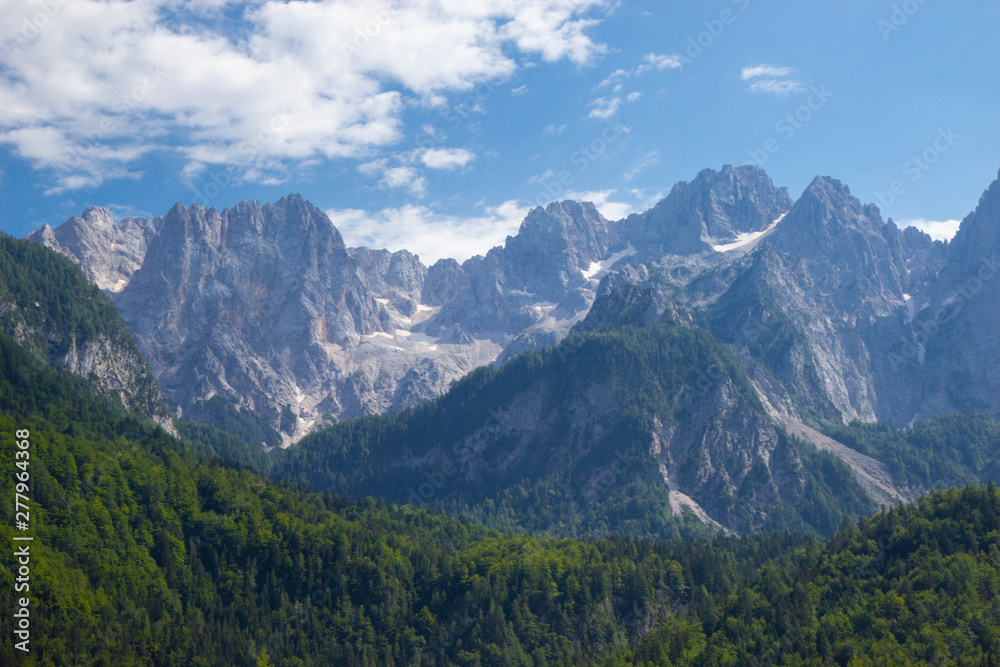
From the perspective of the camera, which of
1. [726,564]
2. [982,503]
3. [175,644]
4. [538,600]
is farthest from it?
[726,564]

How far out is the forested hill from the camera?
418 feet

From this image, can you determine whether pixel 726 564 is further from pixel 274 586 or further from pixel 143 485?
pixel 143 485

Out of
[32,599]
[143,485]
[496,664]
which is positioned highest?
[143,485]

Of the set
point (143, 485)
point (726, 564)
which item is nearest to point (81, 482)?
point (143, 485)

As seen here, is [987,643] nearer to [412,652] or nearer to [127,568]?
[412,652]

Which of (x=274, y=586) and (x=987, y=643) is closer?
(x=987, y=643)

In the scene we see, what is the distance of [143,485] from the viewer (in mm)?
162875

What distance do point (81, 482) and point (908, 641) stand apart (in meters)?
132

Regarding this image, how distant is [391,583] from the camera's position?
169m

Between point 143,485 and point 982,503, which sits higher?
point 143,485

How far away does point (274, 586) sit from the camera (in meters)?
163

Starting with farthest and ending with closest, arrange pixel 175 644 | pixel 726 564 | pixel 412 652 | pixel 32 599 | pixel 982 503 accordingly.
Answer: pixel 726 564 < pixel 412 652 < pixel 982 503 < pixel 175 644 < pixel 32 599

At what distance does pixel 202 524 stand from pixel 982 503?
137528 mm

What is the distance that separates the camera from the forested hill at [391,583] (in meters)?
128
